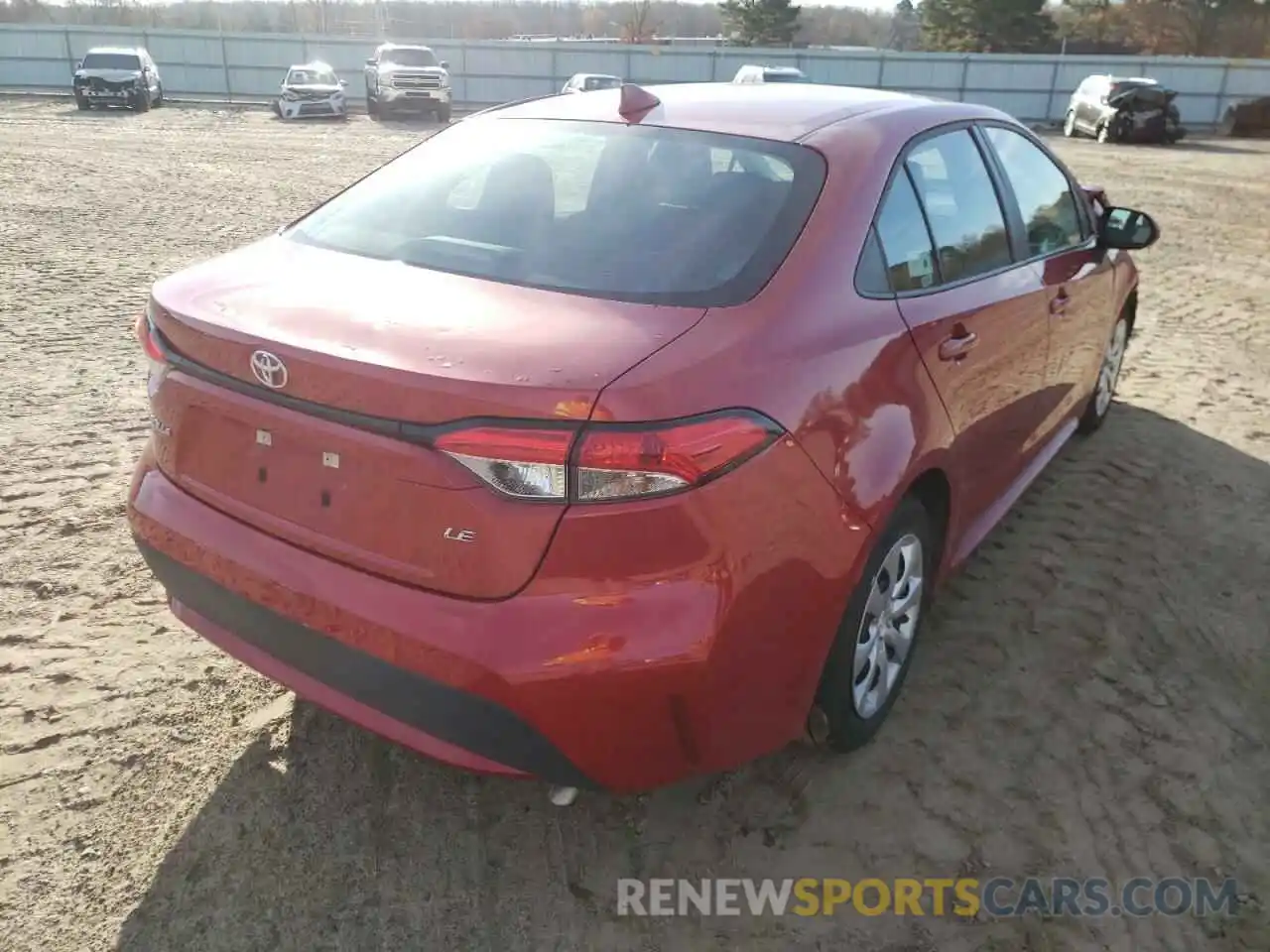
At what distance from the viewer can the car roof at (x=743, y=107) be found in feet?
9.59

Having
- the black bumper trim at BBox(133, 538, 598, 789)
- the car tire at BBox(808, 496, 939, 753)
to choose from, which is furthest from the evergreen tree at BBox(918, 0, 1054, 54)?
the black bumper trim at BBox(133, 538, 598, 789)

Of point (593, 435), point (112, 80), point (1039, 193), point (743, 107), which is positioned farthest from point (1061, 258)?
point (112, 80)

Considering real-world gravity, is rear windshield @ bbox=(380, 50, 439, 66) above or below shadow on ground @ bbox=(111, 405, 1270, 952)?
above

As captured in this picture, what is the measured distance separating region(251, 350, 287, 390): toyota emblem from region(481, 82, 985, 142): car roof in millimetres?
1393

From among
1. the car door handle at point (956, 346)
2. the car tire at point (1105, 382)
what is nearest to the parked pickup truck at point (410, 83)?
the car tire at point (1105, 382)

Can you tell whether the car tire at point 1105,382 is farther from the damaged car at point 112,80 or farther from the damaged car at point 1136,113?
the damaged car at point 112,80

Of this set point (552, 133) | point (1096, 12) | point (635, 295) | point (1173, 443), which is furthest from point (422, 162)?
point (1096, 12)

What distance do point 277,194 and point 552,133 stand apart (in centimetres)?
1128

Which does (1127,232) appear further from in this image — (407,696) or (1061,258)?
(407,696)

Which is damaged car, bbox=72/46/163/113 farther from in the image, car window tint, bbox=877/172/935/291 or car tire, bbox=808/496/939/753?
car tire, bbox=808/496/939/753

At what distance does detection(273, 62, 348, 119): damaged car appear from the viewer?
26.9m

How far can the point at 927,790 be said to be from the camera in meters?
2.78

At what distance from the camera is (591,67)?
35188mm

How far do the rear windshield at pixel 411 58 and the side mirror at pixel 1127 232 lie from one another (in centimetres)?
2628
